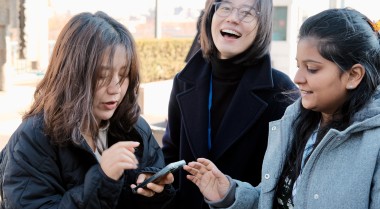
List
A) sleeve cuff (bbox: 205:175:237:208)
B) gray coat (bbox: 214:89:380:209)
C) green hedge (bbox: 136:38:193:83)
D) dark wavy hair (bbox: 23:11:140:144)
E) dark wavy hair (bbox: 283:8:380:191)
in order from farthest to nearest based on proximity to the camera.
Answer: green hedge (bbox: 136:38:193:83), sleeve cuff (bbox: 205:175:237:208), dark wavy hair (bbox: 23:11:140:144), dark wavy hair (bbox: 283:8:380:191), gray coat (bbox: 214:89:380:209)

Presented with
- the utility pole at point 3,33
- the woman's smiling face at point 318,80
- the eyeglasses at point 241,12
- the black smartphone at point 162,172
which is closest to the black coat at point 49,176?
the black smartphone at point 162,172

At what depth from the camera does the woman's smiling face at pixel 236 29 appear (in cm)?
256

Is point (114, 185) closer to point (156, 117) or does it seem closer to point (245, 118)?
point (245, 118)

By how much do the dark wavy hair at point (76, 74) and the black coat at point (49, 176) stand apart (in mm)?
52

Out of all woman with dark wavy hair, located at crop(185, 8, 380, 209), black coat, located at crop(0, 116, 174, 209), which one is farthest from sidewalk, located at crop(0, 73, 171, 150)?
woman with dark wavy hair, located at crop(185, 8, 380, 209)

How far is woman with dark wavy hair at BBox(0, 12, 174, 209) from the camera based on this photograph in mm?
1917

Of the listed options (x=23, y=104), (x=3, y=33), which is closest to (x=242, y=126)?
(x=23, y=104)

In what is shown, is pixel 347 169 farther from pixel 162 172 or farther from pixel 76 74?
pixel 76 74

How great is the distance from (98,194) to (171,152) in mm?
976

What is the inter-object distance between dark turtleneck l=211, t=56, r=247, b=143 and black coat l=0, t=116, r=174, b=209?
2.77 feet

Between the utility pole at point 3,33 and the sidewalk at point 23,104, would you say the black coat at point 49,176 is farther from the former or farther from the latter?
the utility pole at point 3,33

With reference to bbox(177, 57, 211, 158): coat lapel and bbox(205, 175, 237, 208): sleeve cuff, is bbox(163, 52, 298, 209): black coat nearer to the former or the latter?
→ bbox(177, 57, 211, 158): coat lapel

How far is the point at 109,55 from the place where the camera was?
210 cm

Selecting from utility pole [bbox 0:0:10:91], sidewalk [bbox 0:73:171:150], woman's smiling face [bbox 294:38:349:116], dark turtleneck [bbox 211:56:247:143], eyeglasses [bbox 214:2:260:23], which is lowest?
sidewalk [bbox 0:73:171:150]
